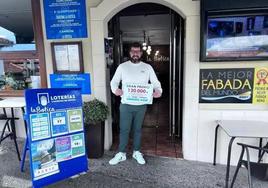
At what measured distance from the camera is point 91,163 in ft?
9.02

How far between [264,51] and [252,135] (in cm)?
101

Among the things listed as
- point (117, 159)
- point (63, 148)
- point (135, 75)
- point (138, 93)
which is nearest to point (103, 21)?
point (135, 75)

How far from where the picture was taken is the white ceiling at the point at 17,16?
397 centimetres

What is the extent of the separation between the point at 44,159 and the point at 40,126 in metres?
0.33

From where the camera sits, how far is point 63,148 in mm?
2209

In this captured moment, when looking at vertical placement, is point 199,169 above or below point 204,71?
below

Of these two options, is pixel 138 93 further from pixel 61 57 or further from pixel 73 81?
pixel 61 57

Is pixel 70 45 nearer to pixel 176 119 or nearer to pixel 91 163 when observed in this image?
pixel 91 163

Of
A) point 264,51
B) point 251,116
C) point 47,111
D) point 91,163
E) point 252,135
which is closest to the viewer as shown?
point 252,135

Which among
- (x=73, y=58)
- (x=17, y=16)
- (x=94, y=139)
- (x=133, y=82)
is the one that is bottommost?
(x=94, y=139)

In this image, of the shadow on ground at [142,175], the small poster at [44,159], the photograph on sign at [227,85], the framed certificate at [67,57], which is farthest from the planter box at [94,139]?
the photograph on sign at [227,85]

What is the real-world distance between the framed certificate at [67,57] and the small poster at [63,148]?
107 centimetres

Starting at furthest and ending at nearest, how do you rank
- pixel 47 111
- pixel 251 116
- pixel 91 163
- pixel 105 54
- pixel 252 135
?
pixel 105 54 → pixel 91 163 → pixel 251 116 → pixel 47 111 → pixel 252 135

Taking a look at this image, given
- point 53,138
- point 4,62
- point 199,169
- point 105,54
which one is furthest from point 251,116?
point 4,62
